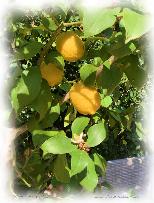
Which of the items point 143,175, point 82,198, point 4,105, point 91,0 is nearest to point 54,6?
point 91,0

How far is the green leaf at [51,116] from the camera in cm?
115

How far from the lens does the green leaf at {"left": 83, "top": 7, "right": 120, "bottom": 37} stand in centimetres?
79

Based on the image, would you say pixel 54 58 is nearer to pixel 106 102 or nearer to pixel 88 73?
pixel 88 73

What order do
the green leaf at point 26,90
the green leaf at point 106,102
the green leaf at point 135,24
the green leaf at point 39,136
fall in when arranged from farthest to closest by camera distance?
the green leaf at point 106,102 < the green leaf at point 39,136 < the green leaf at point 26,90 < the green leaf at point 135,24

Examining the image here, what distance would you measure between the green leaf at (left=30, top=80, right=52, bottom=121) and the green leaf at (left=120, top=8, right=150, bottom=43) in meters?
0.41

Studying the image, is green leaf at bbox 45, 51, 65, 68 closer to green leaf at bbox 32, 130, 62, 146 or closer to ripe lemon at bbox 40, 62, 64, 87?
ripe lemon at bbox 40, 62, 64, 87

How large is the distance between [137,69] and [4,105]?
0.35 meters

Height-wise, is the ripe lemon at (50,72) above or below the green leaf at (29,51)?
below

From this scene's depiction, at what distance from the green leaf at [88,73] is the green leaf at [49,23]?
0.41 feet

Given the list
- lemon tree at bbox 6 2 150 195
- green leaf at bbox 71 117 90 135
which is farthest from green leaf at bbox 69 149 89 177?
green leaf at bbox 71 117 90 135

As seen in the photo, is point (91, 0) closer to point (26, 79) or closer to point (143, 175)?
point (26, 79)

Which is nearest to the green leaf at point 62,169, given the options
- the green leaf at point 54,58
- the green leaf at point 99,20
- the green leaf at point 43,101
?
the green leaf at point 43,101

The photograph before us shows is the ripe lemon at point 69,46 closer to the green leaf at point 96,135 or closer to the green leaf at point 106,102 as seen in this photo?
the green leaf at point 96,135

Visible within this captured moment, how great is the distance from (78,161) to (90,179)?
0.33 ft
